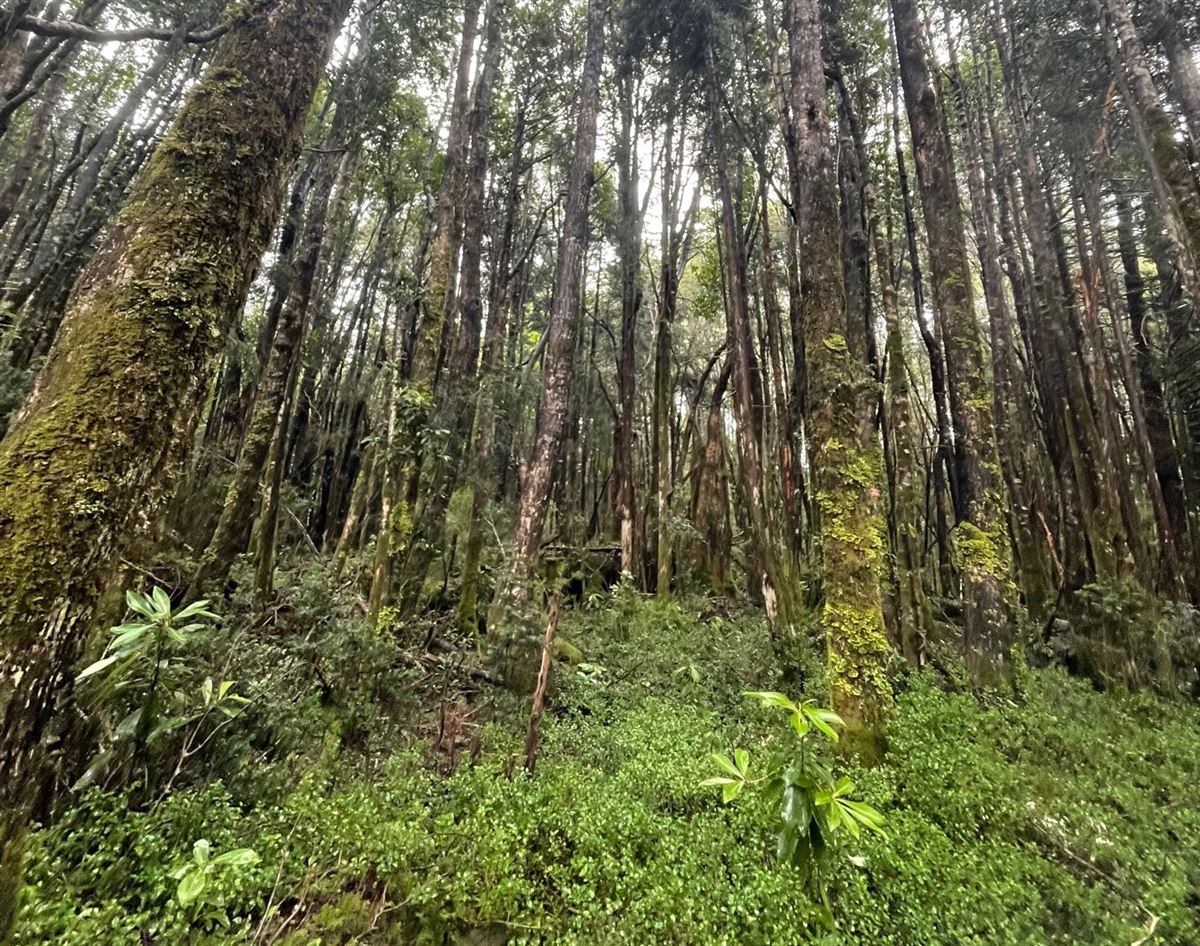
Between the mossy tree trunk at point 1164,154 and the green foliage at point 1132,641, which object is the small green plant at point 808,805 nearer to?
the green foliage at point 1132,641

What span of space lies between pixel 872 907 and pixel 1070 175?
13509 mm

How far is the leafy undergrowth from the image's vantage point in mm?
2342

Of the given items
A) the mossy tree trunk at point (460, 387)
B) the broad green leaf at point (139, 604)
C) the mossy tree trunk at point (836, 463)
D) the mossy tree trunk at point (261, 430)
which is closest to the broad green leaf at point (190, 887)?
the broad green leaf at point (139, 604)

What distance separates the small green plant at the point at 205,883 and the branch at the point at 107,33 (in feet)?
10.0

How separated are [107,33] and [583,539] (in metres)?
12.2

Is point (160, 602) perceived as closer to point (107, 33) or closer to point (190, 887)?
point (190, 887)

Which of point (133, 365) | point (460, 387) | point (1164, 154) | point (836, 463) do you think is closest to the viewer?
point (133, 365)

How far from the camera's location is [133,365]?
1.69 meters

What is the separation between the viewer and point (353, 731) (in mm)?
4031

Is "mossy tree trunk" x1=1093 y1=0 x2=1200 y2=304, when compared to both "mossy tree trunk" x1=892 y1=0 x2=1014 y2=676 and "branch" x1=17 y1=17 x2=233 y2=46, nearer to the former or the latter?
"mossy tree trunk" x1=892 y1=0 x2=1014 y2=676

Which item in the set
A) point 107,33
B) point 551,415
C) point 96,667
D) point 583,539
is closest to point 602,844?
point 96,667

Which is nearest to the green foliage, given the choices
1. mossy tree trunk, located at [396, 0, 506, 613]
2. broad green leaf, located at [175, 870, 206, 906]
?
mossy tree trunk, located at [396, 0, 506, 613]

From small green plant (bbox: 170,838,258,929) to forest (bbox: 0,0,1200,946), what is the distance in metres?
0.04

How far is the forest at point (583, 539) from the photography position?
79.4 inches
